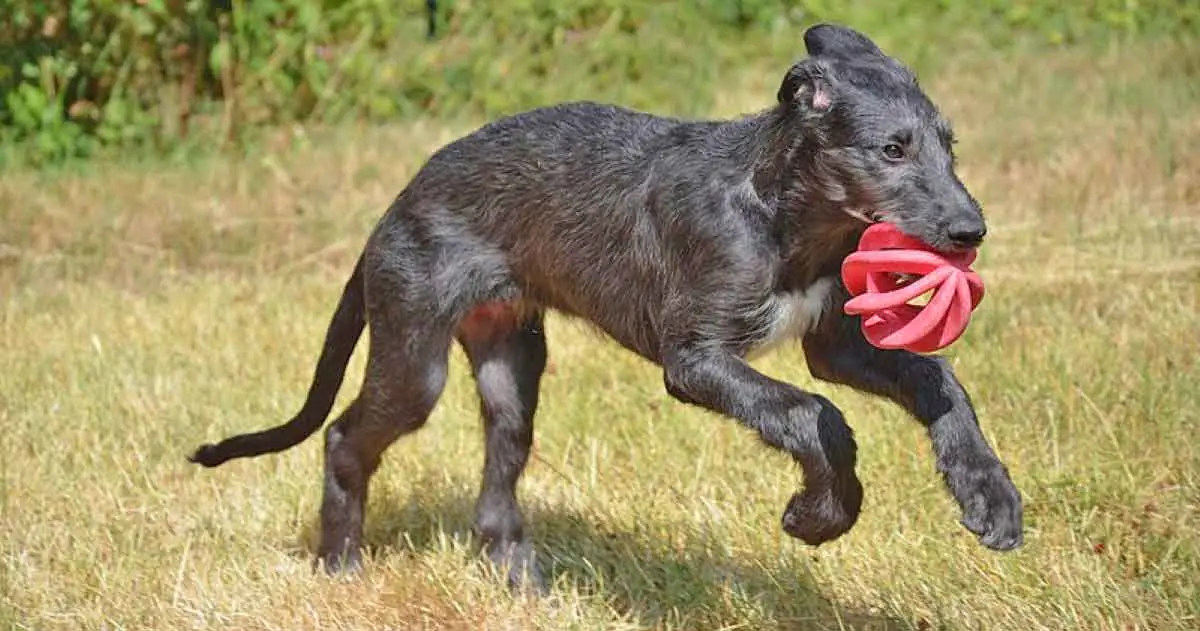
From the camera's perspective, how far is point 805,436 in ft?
12.4

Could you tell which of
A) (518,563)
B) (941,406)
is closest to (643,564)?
(518,563)

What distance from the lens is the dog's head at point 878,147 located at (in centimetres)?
368

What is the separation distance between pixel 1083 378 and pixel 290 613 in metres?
2.66

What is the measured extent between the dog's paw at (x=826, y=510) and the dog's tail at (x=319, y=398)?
1699 millimetres

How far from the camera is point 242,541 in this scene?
5.12 meters

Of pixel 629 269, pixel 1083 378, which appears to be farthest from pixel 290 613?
pixel 1083 378

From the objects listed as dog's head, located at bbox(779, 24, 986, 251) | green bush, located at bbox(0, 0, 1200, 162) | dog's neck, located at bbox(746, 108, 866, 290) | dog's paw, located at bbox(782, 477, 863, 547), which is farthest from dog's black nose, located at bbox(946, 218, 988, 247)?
green bush, located at bbox(0, 0, 1200, 162)

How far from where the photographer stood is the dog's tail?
5.03 meters

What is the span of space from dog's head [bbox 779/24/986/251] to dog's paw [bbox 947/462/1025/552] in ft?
1.57

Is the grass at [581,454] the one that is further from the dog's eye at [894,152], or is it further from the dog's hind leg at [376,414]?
the dog's eye at [894,152]

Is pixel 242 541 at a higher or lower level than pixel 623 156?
lower

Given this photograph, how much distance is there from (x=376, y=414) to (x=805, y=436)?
153 centimetres

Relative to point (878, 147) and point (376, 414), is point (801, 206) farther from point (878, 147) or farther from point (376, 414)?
point (376, 414)

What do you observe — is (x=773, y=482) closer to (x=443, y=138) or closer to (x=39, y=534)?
(x=39, y=534)
